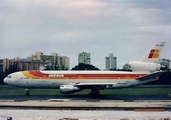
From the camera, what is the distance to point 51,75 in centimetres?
4431

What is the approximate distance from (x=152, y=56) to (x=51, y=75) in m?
14.7

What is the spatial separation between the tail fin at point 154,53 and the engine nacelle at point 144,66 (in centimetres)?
69

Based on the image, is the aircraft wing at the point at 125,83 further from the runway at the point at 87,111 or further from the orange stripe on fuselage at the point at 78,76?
the runway at the point at 87,111

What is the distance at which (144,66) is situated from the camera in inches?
1734

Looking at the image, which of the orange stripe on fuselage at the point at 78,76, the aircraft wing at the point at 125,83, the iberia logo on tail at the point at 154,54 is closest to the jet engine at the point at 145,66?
the orange stripe on fuselage at the point at 78,76

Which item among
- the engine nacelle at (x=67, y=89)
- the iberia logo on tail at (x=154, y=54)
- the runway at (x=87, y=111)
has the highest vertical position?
the iberia logo on tail at (x=154, y=54)

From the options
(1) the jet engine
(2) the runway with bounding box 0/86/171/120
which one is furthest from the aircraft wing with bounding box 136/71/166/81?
(2) the runway with bounding box 0/86/171/120

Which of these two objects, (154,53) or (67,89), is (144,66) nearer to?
(154,53)

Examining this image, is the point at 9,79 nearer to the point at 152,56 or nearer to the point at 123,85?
the point at 123,85

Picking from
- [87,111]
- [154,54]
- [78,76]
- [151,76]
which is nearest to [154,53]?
[154,54]

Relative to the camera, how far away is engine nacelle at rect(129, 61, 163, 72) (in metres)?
43.6

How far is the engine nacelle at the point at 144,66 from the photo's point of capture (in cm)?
4359

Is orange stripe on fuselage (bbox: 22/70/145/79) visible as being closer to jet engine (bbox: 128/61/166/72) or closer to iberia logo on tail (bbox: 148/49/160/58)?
jet engine (bbox: 128/61/166/72)

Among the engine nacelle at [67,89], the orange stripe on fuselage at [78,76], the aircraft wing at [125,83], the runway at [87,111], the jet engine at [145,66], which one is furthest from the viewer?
the orange stripe on fuselage at [78,76]
